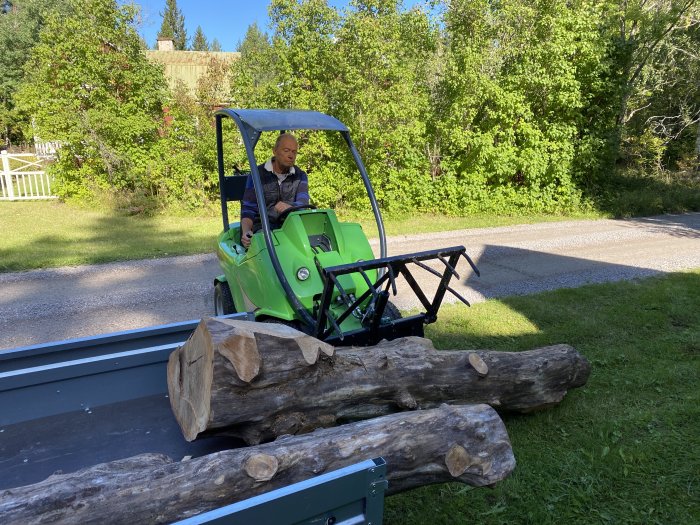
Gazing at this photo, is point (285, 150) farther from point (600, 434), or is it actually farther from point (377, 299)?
point (600, 434)

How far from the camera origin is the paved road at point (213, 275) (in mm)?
6133

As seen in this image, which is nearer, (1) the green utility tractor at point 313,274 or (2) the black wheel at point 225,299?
(1) the green utility tractor at point 313,274

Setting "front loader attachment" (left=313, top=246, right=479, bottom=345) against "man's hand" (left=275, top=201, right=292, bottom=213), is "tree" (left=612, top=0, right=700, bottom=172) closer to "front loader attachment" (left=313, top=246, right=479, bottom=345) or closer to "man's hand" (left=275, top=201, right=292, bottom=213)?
"man's hand" (left=275, top=201, right=292, bottom=213)

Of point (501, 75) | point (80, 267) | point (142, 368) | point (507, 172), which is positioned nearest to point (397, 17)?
point (501, 75)

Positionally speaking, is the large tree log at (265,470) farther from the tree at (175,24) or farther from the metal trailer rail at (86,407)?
the tree at (175,24)

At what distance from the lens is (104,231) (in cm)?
1132

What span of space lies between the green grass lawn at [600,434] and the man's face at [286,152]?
216cm

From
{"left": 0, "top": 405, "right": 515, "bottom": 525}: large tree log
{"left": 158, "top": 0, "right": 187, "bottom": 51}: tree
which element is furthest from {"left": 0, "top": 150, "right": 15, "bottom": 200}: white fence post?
{"left": 158, "top": 0, "right": 187, "bottom": 51}: tree

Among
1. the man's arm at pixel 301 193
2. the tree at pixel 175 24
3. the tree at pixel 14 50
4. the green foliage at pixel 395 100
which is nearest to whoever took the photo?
the man's arm at pixel 301 193

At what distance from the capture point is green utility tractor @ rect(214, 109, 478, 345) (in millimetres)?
3525

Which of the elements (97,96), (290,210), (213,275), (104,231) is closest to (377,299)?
(290,210)

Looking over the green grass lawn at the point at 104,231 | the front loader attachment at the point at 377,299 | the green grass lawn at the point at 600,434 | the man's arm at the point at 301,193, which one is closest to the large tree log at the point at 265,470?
the green grass lawn at the point at 600,434

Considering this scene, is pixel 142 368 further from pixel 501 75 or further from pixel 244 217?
pixel 501 75

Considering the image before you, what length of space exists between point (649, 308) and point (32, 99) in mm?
13711
